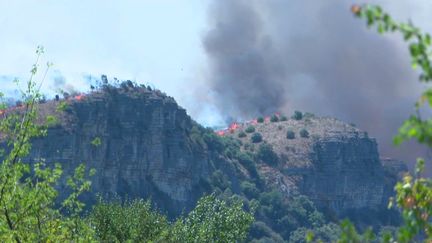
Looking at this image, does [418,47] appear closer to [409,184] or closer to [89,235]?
[409,184]

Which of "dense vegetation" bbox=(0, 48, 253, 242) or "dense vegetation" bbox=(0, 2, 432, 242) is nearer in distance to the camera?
"dense vegetation" bbox=(0, 2, 432, 242)

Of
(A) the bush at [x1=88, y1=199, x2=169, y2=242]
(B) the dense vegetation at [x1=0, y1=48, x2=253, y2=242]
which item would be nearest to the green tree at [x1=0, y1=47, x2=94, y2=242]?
(B) the dense vegetation at [x1=0, y1=48, x2=253, y2=242]

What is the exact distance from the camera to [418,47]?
12938 millimetres

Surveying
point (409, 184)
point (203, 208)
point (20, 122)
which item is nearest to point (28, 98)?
point (20, 122)

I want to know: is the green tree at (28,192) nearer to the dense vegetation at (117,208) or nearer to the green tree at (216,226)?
the dense vegetation at (117,208)

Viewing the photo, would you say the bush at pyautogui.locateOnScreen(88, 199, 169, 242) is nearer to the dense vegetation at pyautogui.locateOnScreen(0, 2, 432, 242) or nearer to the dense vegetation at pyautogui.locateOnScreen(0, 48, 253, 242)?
the dense vegetation at pyautogui.locateOnScreen(0, 2, 432, 242)

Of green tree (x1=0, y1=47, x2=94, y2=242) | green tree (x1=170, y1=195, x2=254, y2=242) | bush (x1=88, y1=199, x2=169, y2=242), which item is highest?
green tree (x1=170, y1=195, x2=254, y2=242)

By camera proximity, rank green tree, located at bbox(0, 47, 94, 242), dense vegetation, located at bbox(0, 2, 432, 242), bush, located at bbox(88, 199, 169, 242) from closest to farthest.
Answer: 1. dense vegetation, located at bbox(0, 2, 432, 242)
2. green tree, located at bbox(0, 47, 94, 242)
3. bush, located at bbox(88, 199, 169, 242)

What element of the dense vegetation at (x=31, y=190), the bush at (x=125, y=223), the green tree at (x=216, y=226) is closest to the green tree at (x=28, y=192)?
the dense vegetation at (x=31, y=190)

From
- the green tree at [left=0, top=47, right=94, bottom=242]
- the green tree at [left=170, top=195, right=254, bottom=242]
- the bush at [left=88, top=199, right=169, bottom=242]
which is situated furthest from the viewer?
the green tree at [left=170, top=195, right=254, bottom=242]

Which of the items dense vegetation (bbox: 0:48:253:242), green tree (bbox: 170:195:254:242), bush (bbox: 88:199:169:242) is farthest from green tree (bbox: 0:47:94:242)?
green tree (bbox: 170:195:254:242)

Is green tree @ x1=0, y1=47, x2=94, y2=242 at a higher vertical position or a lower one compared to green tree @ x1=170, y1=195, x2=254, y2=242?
lower

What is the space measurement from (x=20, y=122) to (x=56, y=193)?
84.6 inches

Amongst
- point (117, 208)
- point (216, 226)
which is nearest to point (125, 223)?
point (117, 208)
